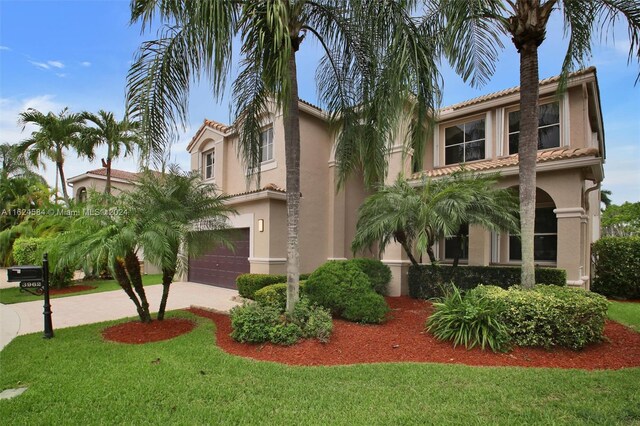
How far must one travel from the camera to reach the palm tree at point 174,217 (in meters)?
6.63

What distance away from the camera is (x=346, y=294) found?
805 cm

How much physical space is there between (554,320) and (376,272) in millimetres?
5578

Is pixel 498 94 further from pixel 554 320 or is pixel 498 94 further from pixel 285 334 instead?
pixel 285 334

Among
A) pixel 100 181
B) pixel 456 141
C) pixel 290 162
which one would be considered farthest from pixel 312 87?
pixel 100 181

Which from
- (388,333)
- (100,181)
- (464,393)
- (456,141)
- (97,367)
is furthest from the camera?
(100,181)

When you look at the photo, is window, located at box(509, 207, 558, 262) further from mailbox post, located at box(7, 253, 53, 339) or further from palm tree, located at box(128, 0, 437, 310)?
mailbox post, located at box(7, 253, 53, 339)

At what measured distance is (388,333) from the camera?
7160 mm

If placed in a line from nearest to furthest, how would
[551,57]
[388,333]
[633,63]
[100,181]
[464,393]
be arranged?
[464,393], [633,63], [388,333], [551,57], [100,181]

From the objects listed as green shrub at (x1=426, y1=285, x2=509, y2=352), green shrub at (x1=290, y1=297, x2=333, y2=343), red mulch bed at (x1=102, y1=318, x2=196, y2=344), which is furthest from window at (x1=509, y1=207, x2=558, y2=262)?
red mulch bed at (x1=102, y1=318, x2=196, y2=344)

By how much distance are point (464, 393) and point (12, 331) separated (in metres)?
9.40

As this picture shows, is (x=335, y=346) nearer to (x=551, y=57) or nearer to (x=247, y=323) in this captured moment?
(x=247, y=323)

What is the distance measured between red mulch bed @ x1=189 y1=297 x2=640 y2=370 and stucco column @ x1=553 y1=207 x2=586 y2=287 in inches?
102

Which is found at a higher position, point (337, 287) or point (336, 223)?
point (336, 223)

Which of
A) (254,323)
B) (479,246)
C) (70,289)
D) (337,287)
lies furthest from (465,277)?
(70,289)
